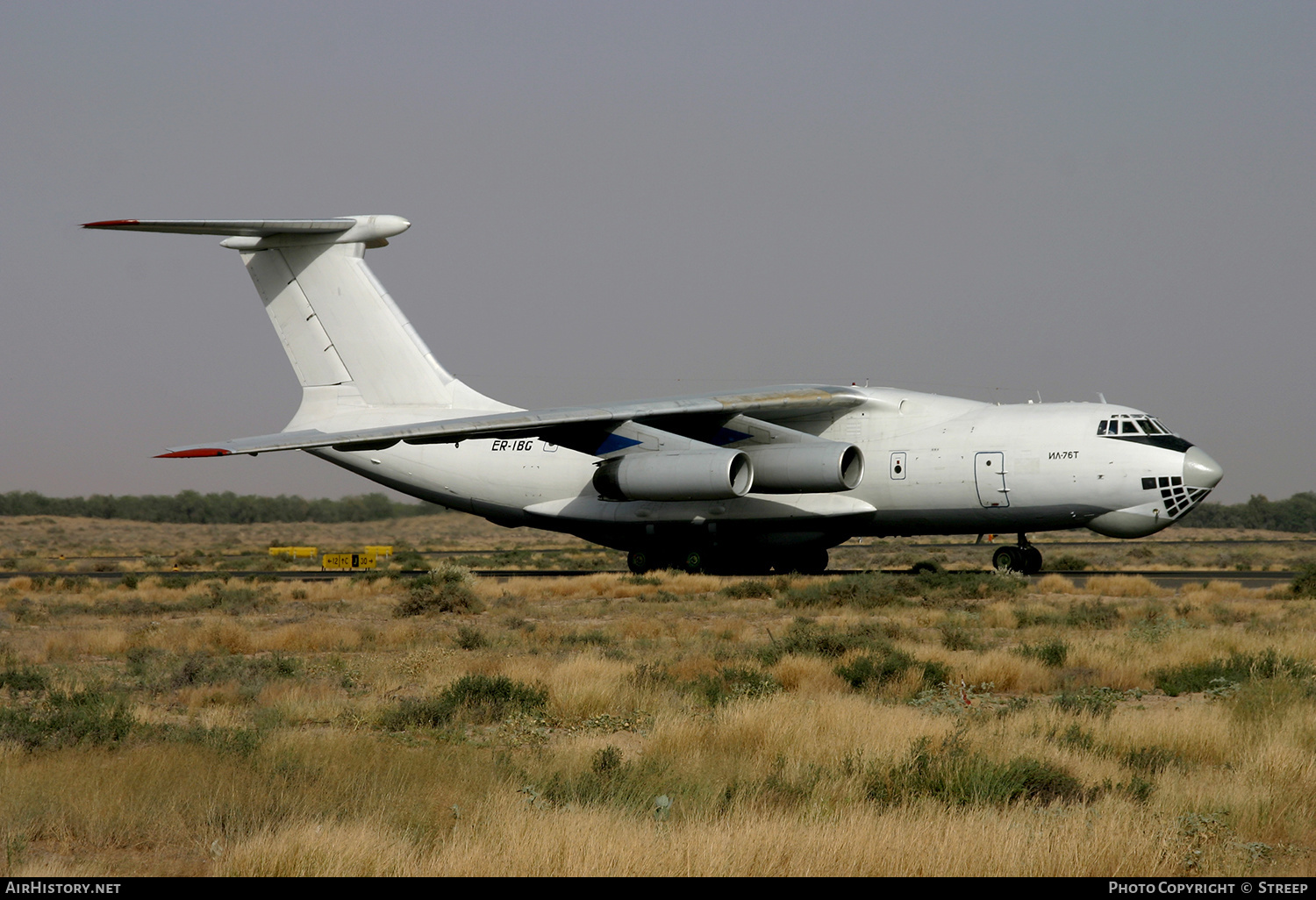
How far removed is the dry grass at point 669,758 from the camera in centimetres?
445

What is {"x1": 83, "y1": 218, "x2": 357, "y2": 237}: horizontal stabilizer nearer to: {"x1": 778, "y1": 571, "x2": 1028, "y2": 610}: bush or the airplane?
the airplane

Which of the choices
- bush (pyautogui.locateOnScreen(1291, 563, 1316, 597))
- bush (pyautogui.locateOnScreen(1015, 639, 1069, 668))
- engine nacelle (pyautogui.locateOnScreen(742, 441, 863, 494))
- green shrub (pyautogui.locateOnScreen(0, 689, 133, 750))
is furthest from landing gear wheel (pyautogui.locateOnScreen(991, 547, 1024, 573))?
green shrub (pyautogui.locateOnScreen(0, 689, 133, 750))

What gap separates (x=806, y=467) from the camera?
61.3 ft

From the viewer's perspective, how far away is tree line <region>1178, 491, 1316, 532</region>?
7544cm

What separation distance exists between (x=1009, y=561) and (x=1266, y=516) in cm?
6717

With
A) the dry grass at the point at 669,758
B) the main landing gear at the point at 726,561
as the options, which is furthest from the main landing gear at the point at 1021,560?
the dry grass at the point at 669,758

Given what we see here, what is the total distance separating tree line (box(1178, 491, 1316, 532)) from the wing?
63.2 m

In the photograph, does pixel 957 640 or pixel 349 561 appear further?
pixel 349 561

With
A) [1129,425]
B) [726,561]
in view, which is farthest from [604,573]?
[1129,425]

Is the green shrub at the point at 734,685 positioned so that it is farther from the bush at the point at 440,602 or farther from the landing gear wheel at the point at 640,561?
the landing gear wheel at the point at 640,561

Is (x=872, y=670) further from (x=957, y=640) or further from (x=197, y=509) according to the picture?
(x=197, y=509)

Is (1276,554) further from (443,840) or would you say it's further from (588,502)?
(443,840)

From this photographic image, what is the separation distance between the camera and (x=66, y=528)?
242 feet
